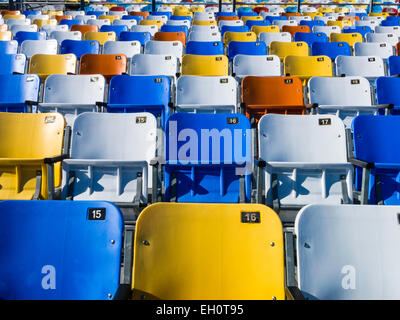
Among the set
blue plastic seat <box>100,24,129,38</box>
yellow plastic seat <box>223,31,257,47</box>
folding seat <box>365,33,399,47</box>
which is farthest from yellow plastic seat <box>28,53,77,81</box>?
folding seat <box>365,33,399,47</box>

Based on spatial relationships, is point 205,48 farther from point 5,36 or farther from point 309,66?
point 5,36

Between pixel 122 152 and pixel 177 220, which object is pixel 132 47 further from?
pixel 177 220

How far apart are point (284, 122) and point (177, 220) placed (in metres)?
1.53

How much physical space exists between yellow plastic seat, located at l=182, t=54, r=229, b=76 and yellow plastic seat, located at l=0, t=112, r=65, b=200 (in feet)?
7.53

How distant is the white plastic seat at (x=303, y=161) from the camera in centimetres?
254

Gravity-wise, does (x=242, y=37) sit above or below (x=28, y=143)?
above

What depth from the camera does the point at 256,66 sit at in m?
4.88

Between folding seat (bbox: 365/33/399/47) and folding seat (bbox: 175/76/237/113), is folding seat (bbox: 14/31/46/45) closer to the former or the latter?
folding seat (bbox: 175/76/237/113)

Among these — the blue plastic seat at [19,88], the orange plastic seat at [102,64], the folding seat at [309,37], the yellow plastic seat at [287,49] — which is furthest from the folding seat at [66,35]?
the folding seat at [309,37]

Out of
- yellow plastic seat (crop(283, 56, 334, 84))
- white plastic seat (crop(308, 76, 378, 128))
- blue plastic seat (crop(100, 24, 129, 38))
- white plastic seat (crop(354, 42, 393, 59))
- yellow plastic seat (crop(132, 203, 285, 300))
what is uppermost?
blue plastic seat (crop(100, 24, 129, 38))

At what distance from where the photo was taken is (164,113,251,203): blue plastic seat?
258cm

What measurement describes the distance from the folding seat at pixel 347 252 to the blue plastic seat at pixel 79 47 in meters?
5.24

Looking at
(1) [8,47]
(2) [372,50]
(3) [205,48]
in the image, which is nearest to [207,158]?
(3) [205,48]

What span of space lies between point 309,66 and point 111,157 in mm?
3281
